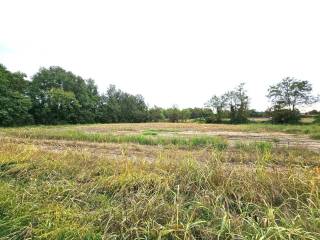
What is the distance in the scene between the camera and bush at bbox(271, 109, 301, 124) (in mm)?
45509

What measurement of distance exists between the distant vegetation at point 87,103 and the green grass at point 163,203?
37.4 m

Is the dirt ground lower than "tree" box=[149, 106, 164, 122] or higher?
lower

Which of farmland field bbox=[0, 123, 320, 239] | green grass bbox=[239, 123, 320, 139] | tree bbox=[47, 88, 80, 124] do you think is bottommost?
green grass bbox=[239, 123, 320, 139]

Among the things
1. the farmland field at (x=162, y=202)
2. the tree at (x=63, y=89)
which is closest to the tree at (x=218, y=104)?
the tree at (x=63, y=89)

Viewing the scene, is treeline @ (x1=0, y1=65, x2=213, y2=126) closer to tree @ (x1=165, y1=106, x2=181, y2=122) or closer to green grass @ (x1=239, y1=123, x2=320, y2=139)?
tree @ (x1=165, y1=106, x2=181, y2=122)

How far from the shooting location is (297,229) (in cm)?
261

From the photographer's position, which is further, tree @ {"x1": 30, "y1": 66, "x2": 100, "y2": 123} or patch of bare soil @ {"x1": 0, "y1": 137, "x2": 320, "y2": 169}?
tree @ {"x1": 30, "y1": 66, "x2": 100, "y2": 123}

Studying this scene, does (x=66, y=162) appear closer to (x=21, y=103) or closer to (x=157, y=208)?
(x=157, y=208)

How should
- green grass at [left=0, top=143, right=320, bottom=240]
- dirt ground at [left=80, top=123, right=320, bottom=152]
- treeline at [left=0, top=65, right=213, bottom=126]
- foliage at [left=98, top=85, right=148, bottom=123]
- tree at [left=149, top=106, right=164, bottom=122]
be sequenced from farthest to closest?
tree at [left=149, top=106, right=164, bottom=122], foliage at [left=98, top=85, right=148, bottom=123], treeline at [left=0, top=65, right=213, bottom=126], dirt ground at [left=80, top=123, right=320, bottom=152], green grass at [left=0, top=143, right=320, bottom=240]

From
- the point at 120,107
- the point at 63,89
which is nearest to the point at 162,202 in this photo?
the point at 63,89

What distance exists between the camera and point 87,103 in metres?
56.4

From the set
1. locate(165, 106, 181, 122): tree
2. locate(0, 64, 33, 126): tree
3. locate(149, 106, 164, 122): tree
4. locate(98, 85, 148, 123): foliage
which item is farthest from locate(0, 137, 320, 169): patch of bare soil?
locate(165, 106, 181, 122): tree

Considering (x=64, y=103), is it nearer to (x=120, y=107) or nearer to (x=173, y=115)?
(x=120, y=107)

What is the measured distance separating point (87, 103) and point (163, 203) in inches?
2180
